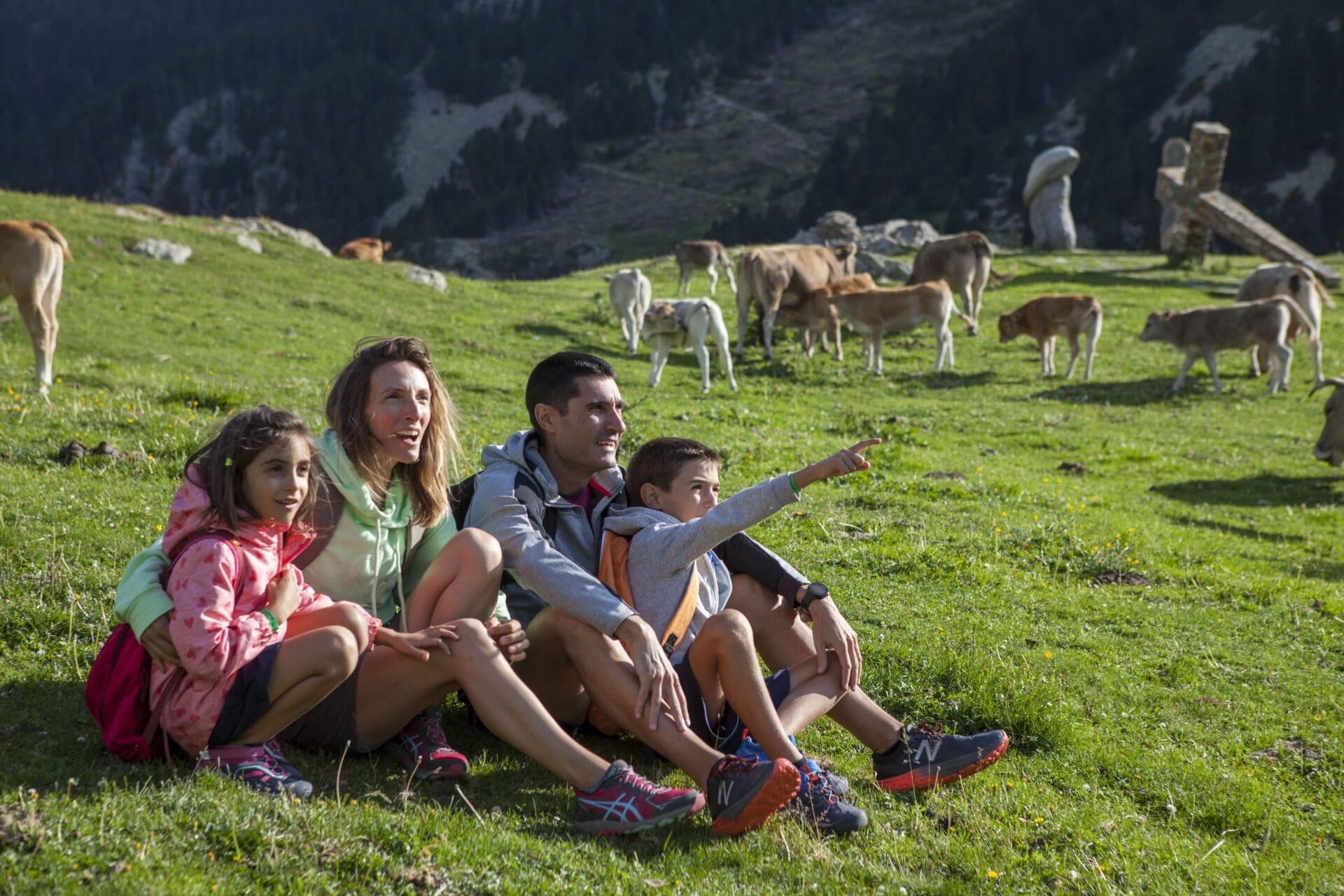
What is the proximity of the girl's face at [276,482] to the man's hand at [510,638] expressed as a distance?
3.11ft

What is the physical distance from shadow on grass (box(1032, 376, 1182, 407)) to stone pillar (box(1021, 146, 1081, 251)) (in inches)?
1099

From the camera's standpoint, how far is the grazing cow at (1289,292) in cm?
2136

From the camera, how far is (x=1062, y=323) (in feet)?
70.8

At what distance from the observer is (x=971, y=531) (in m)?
9.79

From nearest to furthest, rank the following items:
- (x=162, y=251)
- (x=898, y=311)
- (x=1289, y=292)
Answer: (x=898, y=311) → (x=1289, y=292) → (x=162, y=251)

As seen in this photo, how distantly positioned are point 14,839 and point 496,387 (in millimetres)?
13077

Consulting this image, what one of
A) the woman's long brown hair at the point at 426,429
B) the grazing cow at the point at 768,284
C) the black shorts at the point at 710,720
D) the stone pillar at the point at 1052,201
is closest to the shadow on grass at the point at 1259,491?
the black shorts at the point at 710,720

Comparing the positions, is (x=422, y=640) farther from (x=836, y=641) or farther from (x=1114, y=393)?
(x=1114, y=393)

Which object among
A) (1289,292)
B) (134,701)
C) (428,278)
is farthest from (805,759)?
(428,278)

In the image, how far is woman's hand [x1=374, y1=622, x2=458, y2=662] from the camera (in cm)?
434

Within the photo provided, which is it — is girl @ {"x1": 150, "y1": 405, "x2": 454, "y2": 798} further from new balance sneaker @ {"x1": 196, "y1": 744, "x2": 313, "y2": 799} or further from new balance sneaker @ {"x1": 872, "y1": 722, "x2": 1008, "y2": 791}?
new balance sneaker @ {"x1": 872, "y1": 722, "x2": 1008, "y2": 791}

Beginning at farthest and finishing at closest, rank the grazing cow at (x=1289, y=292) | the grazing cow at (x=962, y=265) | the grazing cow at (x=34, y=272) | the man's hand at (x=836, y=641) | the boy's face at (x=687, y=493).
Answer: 1. the grazing cow at (x=962, y=265)
2. the grazing cow at (x=1289, y=292)
3. the grazing cow at (x=34, y=272)
4. the boy's face at (x=687, y=493)
5. the man's hand at (x=836, y=641)

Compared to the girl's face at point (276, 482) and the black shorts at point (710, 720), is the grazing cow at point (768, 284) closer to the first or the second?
the black shorts at point (710, 720)

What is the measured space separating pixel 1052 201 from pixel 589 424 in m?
46.8
